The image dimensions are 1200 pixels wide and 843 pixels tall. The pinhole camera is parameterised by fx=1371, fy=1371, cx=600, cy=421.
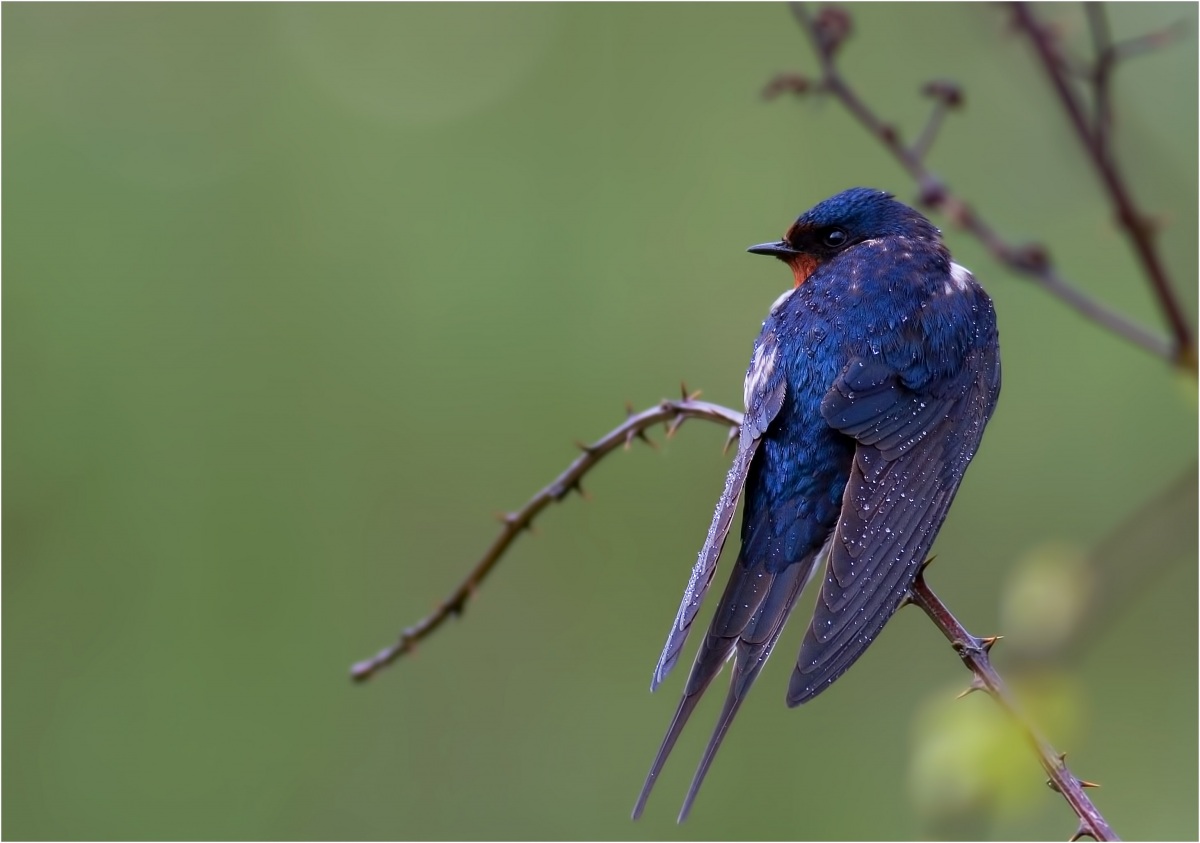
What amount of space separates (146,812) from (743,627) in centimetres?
298

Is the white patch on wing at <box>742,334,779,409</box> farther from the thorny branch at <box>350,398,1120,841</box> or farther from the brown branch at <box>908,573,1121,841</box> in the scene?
the brown branch at <box>908,573,1121,841</box>

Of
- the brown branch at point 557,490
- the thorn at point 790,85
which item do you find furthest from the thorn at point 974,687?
the thorn at point 790,85

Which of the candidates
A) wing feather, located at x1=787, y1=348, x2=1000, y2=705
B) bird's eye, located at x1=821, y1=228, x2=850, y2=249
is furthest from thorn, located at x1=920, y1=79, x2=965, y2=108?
bird's eye, located at x1=821, y1=228, x2=850, y2=249

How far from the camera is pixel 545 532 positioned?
4.76m

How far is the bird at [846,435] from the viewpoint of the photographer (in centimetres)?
227

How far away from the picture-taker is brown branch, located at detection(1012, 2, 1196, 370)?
1177mm

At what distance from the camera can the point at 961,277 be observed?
9.66ft

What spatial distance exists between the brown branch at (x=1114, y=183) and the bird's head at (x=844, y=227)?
5.76ft

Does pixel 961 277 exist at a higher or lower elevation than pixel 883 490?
higher

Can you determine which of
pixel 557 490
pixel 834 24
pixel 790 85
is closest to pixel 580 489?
pixel 557 490

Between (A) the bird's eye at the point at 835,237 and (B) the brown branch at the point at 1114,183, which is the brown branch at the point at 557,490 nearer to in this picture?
(A) the bird's eye at the point at 835,237

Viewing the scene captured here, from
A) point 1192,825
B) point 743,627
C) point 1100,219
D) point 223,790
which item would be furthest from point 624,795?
point 1100,219

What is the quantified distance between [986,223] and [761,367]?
113cm

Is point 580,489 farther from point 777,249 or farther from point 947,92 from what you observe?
point 777,249
